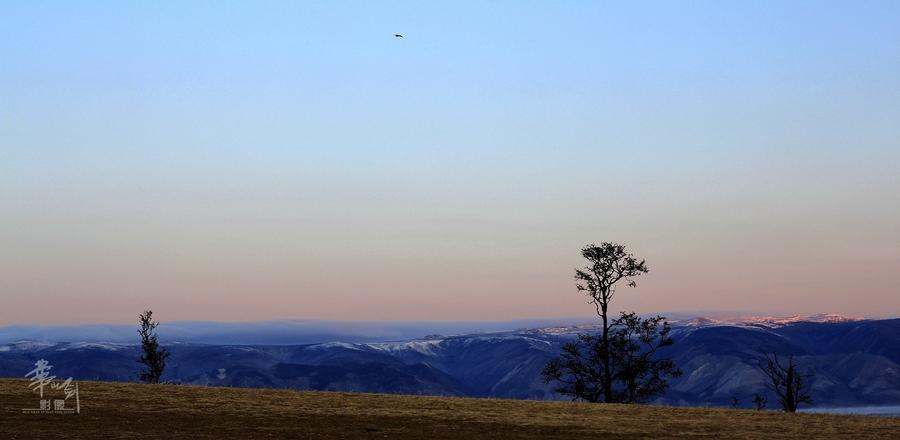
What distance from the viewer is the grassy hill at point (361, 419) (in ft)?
132

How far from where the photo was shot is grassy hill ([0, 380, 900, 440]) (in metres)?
40.3

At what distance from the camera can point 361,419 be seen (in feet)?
151

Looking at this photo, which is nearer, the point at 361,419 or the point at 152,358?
the point at 361,419

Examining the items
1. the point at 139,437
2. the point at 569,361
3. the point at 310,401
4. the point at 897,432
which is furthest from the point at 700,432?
the point at 569,361

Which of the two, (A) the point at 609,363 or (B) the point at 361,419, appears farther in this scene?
(A) the point at 609,363

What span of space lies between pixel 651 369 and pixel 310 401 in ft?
137

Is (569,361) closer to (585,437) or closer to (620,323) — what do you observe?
(620,323)

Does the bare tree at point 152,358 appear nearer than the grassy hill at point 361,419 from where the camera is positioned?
No

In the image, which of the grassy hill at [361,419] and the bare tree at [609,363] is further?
the bare tree at [609,363]

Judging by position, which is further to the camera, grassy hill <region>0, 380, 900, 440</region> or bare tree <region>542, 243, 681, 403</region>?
bare tree <region>542, 243, 681, 403</region>

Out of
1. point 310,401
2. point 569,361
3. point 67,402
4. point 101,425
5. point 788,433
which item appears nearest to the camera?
point 101,425

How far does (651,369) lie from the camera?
86312mm

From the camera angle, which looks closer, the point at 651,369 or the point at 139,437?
the point at 139,437

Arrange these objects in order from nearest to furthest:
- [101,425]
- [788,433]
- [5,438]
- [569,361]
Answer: [5,438] → [101,425] → [788,433] → [569,361]
